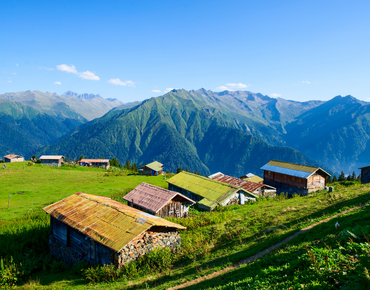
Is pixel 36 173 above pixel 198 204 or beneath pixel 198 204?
beneath

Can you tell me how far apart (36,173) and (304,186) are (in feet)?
251

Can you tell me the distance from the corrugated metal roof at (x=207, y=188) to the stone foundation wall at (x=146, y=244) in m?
16.0

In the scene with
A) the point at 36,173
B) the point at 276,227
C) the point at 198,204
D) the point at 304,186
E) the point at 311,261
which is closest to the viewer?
the point at 311,261

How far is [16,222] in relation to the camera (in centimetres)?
2856

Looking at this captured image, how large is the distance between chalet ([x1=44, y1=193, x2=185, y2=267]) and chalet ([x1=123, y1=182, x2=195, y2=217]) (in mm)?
8816

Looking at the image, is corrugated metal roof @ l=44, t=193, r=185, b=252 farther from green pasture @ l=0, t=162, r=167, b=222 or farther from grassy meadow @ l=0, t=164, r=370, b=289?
green pasture @ l=0, t=162, r=167, b=222

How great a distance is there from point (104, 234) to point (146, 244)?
10.1ft

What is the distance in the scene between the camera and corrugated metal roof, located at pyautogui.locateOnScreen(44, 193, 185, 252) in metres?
15.6

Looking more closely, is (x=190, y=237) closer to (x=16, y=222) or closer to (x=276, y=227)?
(x=276, y=227)

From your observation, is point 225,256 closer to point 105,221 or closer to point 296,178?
point 105,221

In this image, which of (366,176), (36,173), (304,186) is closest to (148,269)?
(304,186)

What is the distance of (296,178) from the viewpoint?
157 feet

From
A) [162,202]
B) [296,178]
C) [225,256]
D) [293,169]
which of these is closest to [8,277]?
[225,256]

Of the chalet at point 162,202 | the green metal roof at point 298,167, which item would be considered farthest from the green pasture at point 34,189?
Result: the green metal roof at point 298,167
